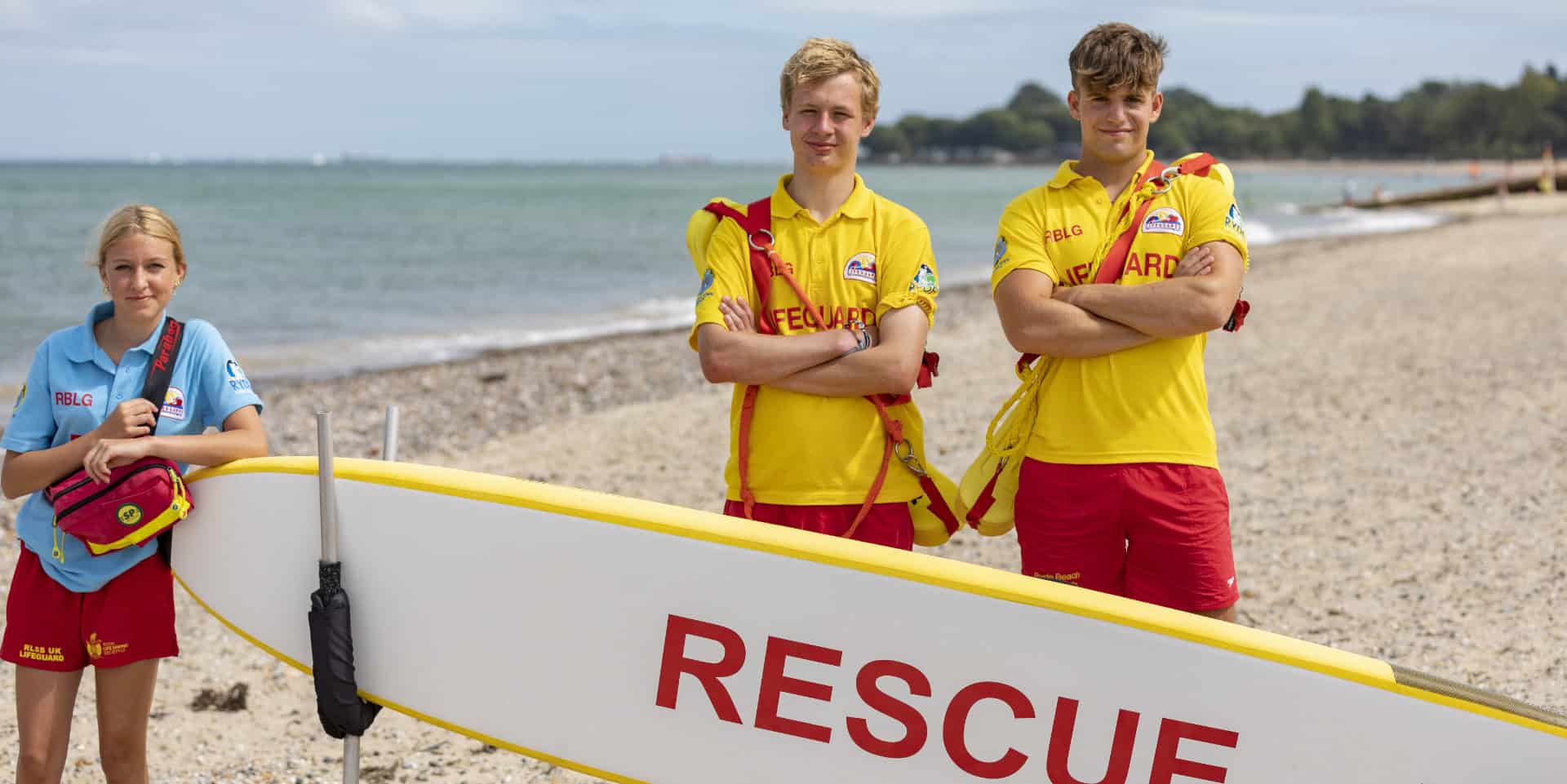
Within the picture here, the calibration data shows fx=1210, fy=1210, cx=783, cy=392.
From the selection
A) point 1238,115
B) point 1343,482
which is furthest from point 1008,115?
point 1343,482

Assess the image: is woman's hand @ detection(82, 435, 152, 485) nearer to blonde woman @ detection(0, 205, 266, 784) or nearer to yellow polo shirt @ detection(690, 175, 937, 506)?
blonde woman @ detection(0, 205, 266, 784)

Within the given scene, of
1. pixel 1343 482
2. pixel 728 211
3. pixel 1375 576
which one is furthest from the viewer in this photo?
pixel 1343 482

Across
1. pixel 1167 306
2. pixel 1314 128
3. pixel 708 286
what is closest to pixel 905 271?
pixel 708 286

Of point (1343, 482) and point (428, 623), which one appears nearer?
point (428, 623)

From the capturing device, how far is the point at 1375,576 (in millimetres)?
4855

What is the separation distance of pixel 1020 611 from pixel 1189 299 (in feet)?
2.43

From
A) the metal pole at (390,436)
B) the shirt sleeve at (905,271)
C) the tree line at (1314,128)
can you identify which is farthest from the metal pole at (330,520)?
the tree line at (1314,128)

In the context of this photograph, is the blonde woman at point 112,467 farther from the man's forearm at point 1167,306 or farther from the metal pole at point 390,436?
the man's forearm at point 1167,306

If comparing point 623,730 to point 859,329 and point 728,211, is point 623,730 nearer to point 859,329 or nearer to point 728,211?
point 859,329

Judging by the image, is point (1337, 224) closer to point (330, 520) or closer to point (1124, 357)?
point (1124, 357)

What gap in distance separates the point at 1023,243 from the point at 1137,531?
0.67 m

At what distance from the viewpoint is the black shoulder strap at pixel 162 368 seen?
2.50 m

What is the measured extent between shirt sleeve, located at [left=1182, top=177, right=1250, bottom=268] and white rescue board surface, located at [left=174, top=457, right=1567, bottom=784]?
0.81 meters

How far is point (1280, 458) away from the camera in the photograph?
6754 mm
